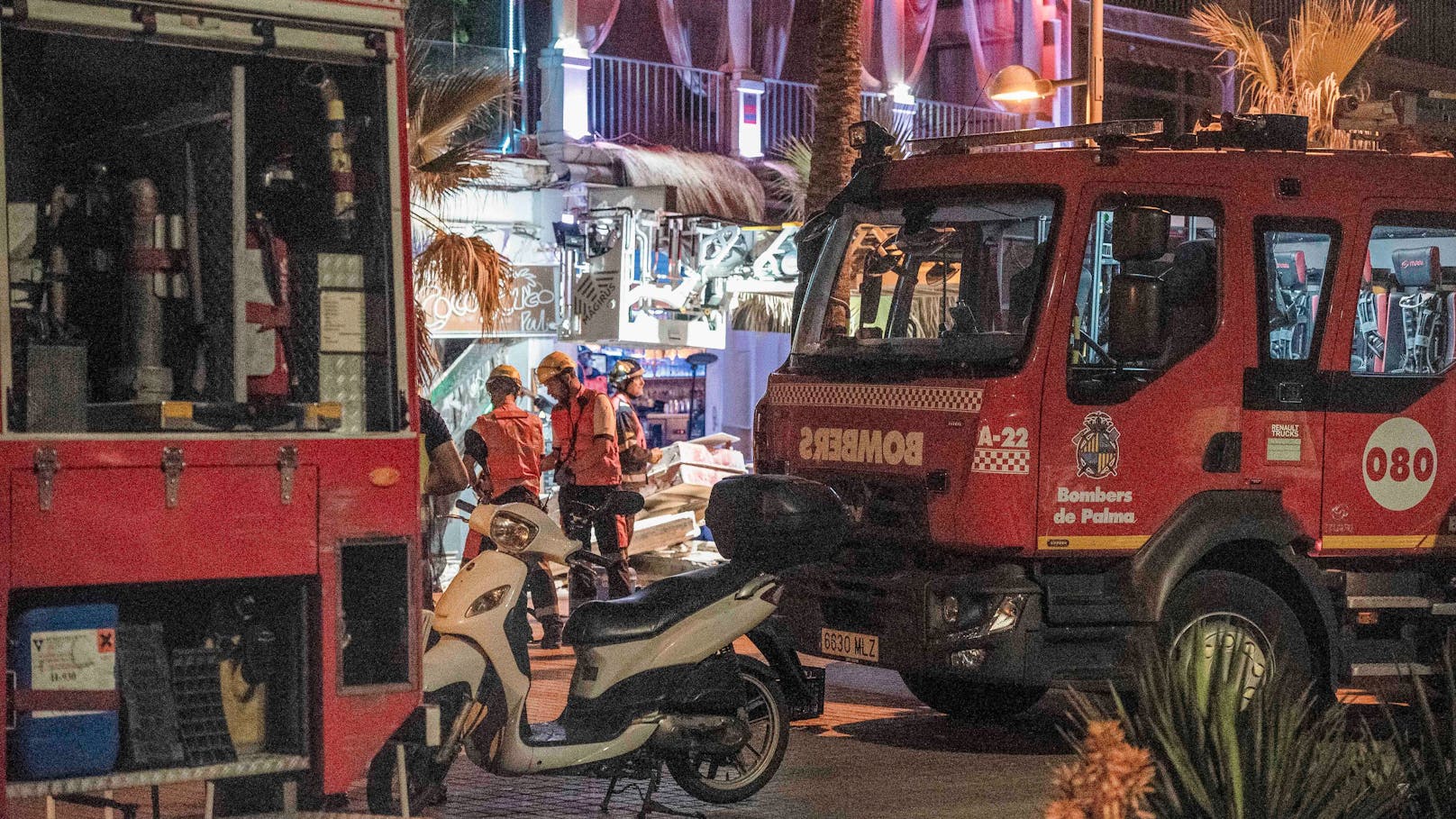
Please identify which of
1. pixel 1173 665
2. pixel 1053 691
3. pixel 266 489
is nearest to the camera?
pixel 1173 665

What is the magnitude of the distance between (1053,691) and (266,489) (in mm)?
6570

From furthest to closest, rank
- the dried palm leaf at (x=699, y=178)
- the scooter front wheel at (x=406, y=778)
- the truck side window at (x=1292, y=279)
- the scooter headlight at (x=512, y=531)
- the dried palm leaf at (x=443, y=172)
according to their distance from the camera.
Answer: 1. the dried palm leaf at (x=699, y=178)
2. the dried palm leaf at (x=443, y=172)
3. the truck side window at (x=1292, y=279)
4. the scooter headlight at (x=512, y=531)
5. the scooter front wheel at (x=406, y=778)

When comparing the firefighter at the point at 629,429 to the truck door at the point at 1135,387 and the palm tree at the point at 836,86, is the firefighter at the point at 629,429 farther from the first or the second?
the truck door at the point at 1135,387

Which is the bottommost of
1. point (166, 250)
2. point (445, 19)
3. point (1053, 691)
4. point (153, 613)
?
point (1053, 691)

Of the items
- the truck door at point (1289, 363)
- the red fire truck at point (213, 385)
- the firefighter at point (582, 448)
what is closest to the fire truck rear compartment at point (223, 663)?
the red fire truck at point (213, 385)

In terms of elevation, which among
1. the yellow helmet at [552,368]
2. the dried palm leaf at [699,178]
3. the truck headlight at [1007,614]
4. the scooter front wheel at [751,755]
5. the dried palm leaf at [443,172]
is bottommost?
the scooter front wheel at [751,755]

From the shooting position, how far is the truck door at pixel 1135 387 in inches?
354

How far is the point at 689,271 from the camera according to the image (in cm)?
1772

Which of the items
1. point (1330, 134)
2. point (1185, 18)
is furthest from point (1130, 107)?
point (1330, 134)

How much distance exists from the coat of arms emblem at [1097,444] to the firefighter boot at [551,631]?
172 inches

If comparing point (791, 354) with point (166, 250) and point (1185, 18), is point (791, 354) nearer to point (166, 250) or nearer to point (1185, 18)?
point (166, 250)

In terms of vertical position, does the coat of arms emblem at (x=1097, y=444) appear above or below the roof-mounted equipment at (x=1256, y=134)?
below

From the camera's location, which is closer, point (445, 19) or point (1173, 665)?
point (1173, 665)

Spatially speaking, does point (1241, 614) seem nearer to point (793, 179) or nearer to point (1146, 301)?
point (1146, 301)
